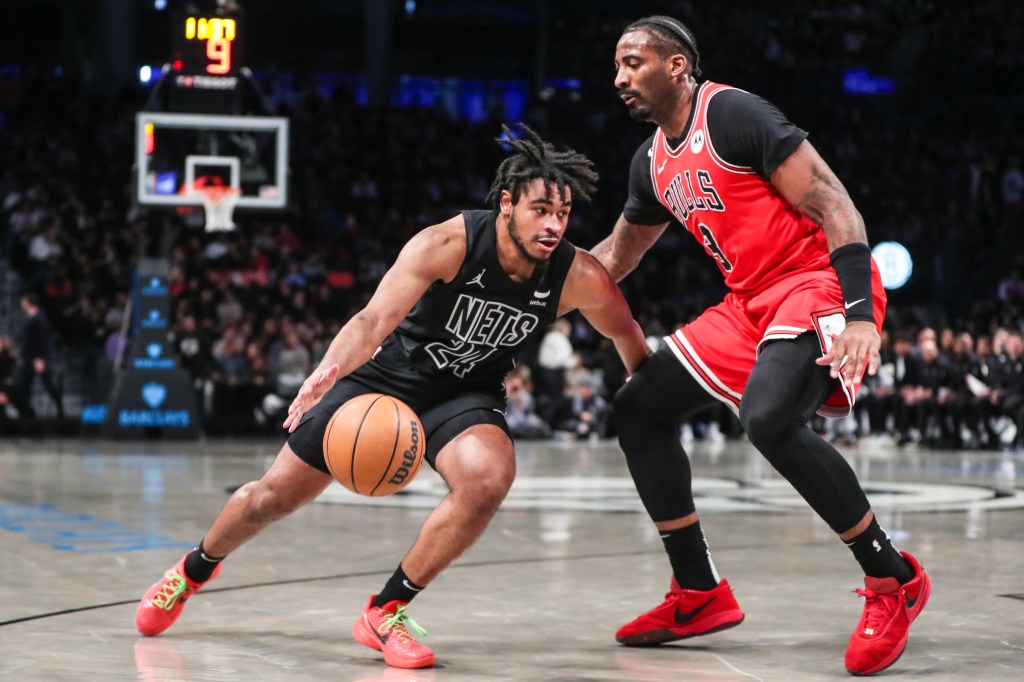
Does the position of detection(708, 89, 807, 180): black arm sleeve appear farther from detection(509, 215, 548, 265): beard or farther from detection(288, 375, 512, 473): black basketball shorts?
detection(288, 375, 512, 473): black basketball shorts

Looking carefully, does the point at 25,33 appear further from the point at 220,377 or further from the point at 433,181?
the point at 220,377

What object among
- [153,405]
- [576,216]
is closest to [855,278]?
[153,405]

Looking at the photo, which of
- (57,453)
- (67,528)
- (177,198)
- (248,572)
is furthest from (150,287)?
(248,572)

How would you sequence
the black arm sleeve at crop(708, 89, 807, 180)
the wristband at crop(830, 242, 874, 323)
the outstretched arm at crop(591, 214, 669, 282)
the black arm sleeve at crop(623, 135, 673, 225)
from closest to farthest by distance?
the wristband at crop(830, 242, 874, 323) < the black arm sleeve at crop(708, 89, 807, 180) < the black arm sleeve at crop(623, 135, 673, 225) < the outstretched arm at crop(591, 214, 669, 282)

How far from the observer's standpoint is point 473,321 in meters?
4.50

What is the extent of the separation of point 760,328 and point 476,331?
909 millimetres

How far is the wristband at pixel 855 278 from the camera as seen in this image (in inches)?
163

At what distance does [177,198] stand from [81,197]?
6.55 meters

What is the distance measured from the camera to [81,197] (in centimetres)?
2031

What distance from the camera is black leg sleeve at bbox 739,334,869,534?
4.19m

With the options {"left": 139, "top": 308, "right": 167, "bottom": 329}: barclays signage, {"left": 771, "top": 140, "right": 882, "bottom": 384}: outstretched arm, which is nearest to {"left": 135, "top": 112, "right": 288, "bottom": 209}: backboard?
{"left": 139, "top": 308, "right": 167, "bottom": 329}: barclays signage

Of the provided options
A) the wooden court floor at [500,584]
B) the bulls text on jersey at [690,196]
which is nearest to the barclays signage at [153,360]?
the wooden court floor at [500,584]

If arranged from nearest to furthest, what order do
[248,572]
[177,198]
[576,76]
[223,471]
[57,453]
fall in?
1. [248,572]
2. [223,471]
3. [57,453]
4. [177,198]
5. [576,76]

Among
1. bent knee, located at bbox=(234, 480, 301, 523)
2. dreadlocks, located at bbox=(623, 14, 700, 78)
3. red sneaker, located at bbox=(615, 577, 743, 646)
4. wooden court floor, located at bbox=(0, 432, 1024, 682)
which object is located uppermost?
dreadlocks, located at bbox=(623, 14, 700, 78)
